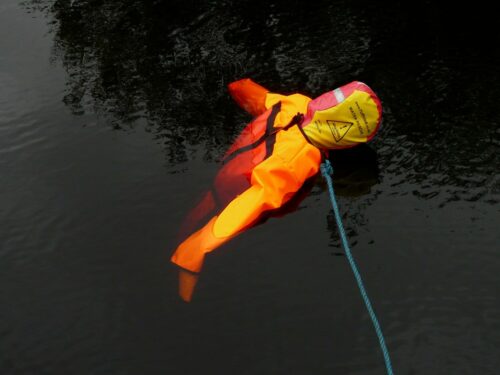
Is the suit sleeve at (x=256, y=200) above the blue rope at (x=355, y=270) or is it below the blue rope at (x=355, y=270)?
above

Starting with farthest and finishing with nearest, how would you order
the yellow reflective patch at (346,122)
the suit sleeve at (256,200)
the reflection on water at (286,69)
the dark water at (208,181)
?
the reflection on water at (286,69), the yellow reflective patch at (346,122), the suit sleeve at (256,200), the dark water at (208,181)

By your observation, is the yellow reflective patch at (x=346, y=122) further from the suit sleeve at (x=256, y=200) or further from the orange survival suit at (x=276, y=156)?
the suit sleeve at (x=256, y=200)

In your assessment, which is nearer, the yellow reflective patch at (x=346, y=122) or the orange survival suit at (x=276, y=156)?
the orange survival suit at (x=276, y=156)

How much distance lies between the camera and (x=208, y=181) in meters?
6.94

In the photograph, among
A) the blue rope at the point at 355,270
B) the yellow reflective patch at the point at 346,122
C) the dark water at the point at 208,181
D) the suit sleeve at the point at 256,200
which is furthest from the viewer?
the yellow reflective patch at the point at 346,122

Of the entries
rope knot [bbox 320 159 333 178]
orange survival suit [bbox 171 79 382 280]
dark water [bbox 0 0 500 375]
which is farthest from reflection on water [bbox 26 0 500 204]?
rope knot [bbox 320 159 333 178]

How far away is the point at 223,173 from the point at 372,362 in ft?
9.46

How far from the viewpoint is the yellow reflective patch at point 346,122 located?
636 cm

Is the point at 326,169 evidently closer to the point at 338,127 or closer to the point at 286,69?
the point at 338,127

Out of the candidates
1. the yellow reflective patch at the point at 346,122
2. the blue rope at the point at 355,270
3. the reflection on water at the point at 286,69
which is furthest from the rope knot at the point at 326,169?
the reflection on water at the point at 286,69

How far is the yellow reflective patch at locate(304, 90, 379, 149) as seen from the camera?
250 inches

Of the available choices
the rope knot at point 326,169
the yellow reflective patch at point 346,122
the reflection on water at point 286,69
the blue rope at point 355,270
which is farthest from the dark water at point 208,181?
the yellow reflective patch at point 346,122

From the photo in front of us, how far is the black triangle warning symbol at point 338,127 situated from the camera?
21.1 ft

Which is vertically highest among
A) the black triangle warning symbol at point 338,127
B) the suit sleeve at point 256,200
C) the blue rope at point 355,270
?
the black triangle warning symbol at point 338,127
